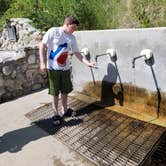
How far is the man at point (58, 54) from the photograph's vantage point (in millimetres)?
3434

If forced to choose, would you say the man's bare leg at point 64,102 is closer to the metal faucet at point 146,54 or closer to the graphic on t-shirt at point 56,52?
the graphic on t-shirt at point 56,52

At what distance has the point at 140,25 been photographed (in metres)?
5.03

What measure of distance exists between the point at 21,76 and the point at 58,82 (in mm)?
1760

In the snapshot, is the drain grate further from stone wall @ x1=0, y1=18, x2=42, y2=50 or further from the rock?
stone wall @ x1=0, y1=18, x2=42, y2=50

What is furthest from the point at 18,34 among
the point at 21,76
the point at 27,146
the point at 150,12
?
the point at 27,146

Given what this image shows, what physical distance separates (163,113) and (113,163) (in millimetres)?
1207

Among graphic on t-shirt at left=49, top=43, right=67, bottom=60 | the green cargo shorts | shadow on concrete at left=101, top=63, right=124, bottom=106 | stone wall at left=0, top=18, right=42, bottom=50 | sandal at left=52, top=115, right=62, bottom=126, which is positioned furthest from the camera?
stone wall at left=0, top=18, right=42, bottom=50

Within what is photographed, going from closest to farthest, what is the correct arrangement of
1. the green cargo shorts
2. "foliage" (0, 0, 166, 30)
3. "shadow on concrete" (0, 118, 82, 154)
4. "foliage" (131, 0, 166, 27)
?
1. "shadow on concrete" (0, 118, 82, 154)
2. the green cargo shorts
3. "foliage" (131, 0, 166, 27)
4. "foliage" (0, 0, 166, 30)

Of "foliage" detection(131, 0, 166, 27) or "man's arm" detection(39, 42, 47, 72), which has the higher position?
"foliage" detection(131, 0, 166, 27)

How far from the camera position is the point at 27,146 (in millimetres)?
3355

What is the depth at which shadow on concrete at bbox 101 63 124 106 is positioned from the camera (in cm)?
420

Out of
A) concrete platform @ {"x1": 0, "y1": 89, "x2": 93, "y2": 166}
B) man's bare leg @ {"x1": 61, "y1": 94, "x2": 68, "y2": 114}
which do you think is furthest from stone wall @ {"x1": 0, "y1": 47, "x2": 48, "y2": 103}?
man's bare leg @ {"x1": 61, "y1": 94, "x2": 68, "y2": 114}

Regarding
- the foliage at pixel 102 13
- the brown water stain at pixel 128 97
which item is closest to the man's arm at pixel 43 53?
the brown water stain at pixel 128 97

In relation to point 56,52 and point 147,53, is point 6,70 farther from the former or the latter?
point 147,53
